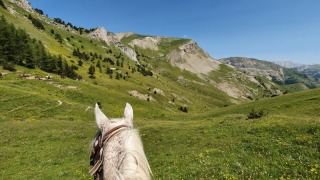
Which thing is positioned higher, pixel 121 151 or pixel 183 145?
pixel 121 151

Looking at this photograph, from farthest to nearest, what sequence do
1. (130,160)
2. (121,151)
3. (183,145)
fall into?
1. (183,145)
2. (121,151)
3. (130,160)

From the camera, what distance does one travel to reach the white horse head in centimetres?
312

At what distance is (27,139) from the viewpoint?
106 feet

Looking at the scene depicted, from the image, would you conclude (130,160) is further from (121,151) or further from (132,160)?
(121,151)

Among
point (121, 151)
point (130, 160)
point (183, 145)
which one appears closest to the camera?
point (130, 160)

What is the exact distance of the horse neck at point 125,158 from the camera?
3.08 m

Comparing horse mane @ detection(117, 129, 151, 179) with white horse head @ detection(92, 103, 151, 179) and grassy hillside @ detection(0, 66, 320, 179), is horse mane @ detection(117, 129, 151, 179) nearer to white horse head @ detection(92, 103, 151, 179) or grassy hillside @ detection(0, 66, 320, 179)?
white horse head @ detection(92, 103, 151, 179)

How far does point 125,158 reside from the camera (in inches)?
128

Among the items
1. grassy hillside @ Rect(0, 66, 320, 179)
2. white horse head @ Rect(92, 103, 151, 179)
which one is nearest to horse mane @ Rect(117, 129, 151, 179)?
white horse head @ Rect(92, 103, 151, 179)

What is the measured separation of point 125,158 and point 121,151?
225mm

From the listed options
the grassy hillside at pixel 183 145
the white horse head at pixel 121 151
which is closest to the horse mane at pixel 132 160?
the white horse head at pixel 121 151

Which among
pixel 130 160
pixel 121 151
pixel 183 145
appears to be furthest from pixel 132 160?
pixel 183 145

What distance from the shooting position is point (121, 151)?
3.47 m

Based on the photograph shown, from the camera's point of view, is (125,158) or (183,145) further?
(183,145)
